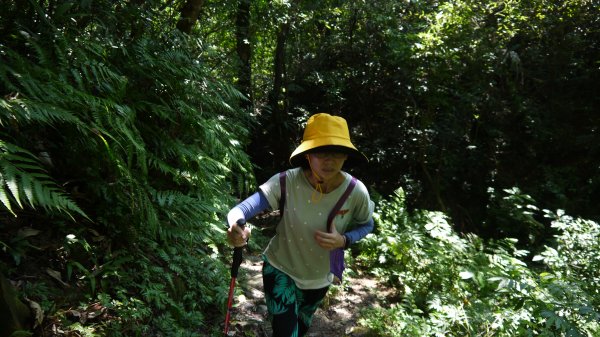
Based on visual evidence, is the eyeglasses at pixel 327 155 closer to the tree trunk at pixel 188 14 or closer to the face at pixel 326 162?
the face at pixel 326 162

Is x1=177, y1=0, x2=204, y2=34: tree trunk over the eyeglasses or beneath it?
over

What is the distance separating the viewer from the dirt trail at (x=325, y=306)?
4191mm

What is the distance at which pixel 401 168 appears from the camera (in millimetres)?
9836

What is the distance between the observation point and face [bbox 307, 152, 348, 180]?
2631 mm

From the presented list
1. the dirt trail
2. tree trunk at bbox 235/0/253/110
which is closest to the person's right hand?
the dirt trail

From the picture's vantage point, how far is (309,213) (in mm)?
2729

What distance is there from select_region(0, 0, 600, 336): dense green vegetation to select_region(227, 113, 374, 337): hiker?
1.09 m

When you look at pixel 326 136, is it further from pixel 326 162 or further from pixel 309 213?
pixel 309 213

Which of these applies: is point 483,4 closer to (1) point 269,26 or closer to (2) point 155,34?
(1) point 269,26

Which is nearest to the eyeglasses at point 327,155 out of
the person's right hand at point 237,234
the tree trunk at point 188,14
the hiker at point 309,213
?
the hiker at point 309,213

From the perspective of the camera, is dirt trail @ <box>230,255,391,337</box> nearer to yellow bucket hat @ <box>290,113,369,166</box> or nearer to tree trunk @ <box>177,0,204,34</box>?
yellow bucket hat @ <box>290,113,369,166</box>

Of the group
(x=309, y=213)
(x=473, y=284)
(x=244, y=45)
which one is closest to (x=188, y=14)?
(x=244, y=45)

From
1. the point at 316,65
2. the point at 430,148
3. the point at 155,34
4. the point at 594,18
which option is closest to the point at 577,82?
the point at 594,18

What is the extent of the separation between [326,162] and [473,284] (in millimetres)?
3661
